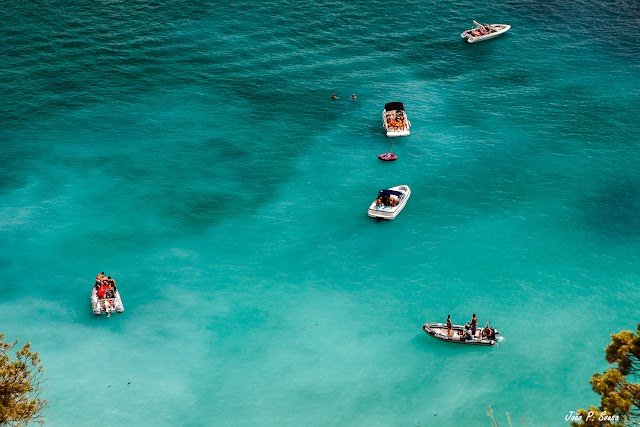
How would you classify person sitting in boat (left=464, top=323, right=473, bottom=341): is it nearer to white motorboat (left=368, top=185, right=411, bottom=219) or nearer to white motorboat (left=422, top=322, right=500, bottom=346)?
white motorboat (left=422, top=322, right=500, bottom=346)

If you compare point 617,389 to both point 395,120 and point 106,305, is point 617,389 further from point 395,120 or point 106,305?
point 395,120

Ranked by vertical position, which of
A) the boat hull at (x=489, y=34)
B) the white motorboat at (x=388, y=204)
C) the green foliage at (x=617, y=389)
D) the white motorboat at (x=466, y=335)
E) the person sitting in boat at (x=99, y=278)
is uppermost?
the green foliage at (x=617, y=389)

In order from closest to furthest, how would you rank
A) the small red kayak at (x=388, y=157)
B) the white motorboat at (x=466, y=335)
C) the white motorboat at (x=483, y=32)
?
the white motorboat at (x=466, y=335), the small red kayak at (x=388, y=157), the white motorboat at (x=483, y=32)

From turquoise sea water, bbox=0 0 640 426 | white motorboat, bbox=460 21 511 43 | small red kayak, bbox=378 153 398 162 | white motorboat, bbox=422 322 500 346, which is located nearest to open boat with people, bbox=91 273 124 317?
turquoise sea water, bbox=0 0 640 426

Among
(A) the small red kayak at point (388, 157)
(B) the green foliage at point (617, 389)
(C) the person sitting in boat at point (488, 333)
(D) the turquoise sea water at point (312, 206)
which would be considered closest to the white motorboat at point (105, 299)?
(D) the turquoise sea water at point (312, 206)

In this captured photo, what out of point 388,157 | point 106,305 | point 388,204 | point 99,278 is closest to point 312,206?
point 388,204

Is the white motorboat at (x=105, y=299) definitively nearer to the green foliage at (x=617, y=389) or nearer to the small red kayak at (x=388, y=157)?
the small red kayak at (x=388, y=157)
